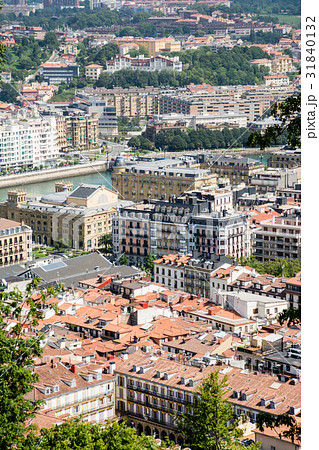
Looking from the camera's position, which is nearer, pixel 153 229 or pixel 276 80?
pixel 153 229

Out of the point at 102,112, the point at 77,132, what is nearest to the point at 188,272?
the point at 77,132

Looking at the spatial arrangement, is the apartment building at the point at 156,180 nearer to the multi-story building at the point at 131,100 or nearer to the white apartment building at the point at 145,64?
the multi-story building at the point at 131,100

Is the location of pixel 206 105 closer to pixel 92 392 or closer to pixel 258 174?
pixel 258 174

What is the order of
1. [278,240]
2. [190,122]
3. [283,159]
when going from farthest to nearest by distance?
[190,122] → [283,159] → [278,240]

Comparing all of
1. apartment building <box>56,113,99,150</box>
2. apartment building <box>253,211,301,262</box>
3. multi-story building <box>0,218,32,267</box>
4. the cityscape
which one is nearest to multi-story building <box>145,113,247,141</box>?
the cityscape

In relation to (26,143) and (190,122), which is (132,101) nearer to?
(190,122)

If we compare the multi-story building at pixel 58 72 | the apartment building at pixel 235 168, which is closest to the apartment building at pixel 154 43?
the multi-story building at pixel 58 72

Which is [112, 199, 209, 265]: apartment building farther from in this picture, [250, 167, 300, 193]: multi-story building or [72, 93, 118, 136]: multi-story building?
[72, 93, 118, 136]: multi-story building
